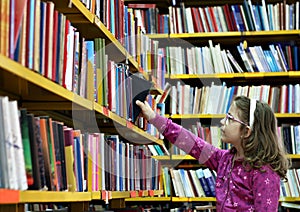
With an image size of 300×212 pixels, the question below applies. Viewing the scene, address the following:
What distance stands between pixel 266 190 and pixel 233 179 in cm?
21

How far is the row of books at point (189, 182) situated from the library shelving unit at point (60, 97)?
4.78 ft

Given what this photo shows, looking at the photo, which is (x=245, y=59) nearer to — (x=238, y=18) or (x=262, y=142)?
(x=238, y=18)

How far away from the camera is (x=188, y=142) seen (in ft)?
10.5

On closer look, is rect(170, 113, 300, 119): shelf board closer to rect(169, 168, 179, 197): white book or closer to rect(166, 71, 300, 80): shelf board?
rect(166, 71, 300, 80): shelf board

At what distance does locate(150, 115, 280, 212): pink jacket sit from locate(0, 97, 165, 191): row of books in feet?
0.96

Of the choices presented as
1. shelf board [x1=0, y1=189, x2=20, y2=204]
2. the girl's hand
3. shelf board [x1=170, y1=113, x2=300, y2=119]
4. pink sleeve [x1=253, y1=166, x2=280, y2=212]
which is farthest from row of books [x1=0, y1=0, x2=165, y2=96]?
shelf board [x1=170, y1=113, x2=300, y2=119]

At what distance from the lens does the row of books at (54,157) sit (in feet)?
4.78

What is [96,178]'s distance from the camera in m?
2.43

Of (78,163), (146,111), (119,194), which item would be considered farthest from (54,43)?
(146,111)

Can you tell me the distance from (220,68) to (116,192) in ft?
7.77

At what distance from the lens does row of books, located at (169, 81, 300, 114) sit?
15.7 feet

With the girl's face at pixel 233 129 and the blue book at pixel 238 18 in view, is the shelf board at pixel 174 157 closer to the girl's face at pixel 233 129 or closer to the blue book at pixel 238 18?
the blue book at pixel 238 18

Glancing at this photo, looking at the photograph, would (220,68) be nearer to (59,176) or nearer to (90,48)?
(90,48)

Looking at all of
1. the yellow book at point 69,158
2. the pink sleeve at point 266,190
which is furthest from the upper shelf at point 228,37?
the yellow book at point 69,158
